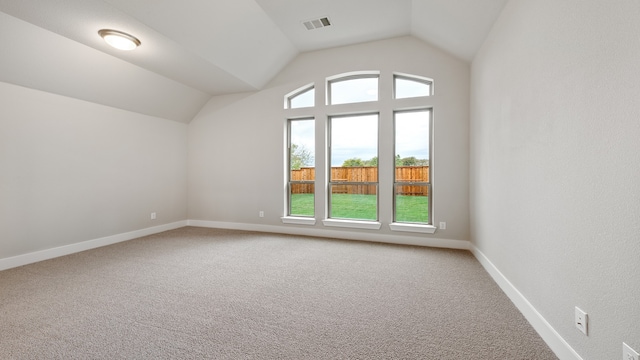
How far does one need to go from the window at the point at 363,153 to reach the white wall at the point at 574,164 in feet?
5.57

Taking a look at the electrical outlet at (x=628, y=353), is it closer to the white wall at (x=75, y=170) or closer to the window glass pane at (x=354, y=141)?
the window glass pane at (x=354, y=141)

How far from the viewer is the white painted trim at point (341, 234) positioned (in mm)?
3936

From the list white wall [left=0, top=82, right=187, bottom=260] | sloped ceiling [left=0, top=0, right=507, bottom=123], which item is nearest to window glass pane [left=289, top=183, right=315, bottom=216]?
sloped ceiling [left=0, top=0, right=507, bottom=123]

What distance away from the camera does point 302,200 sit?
16.2ft

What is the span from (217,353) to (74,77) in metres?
3.99

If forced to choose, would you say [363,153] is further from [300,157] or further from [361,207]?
[300,157]

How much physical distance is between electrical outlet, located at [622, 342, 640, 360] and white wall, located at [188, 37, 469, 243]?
112 inches

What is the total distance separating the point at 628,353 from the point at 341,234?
139 inches

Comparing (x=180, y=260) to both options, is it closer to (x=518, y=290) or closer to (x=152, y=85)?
(x=152, y=85)

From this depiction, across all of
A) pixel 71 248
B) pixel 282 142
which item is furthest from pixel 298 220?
pixel 71 248

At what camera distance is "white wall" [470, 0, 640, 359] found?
1137 millimetres

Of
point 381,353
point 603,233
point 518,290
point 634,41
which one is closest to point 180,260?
point 381,353

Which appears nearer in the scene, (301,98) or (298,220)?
(298,220)

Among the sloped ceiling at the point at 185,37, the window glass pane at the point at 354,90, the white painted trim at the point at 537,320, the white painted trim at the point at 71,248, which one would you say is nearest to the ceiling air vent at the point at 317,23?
the sloped ceiling at the point at 185,37
